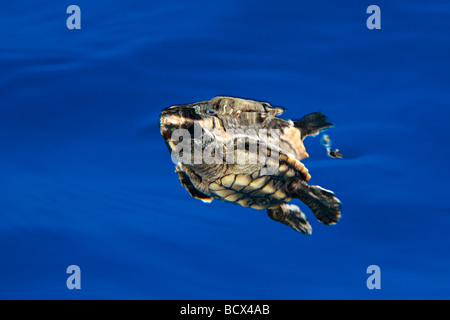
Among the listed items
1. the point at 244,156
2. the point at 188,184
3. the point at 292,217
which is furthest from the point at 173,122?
the point at 292,217

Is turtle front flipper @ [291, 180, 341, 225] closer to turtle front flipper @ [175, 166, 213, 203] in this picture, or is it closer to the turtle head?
turtle front flipper @ [175, 166, 213, 203]

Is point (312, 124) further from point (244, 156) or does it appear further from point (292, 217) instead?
point (244, 156)

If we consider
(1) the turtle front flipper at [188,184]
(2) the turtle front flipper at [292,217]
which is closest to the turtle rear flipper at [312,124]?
(2) the turtle front flipper at [292,217]

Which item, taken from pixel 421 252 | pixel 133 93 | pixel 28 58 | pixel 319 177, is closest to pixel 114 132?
pixel 133 93

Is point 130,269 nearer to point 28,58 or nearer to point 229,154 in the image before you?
point 28,58

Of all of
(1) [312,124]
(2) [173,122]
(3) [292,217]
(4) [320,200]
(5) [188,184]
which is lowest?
(3) [292,217]
